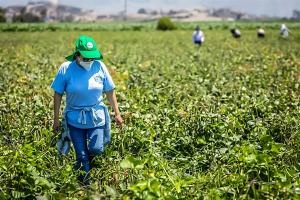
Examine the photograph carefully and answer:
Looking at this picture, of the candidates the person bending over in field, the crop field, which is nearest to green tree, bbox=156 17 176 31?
the crop field

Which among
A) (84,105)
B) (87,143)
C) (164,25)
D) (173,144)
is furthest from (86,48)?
(164,25)

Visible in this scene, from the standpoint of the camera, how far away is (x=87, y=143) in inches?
195

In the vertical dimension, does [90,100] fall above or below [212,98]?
above

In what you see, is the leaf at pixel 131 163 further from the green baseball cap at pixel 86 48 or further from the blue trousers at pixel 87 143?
the blue trousers at pixel 87 143

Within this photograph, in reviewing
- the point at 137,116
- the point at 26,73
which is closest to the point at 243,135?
the point at 137,116

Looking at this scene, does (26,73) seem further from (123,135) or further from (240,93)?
(123,135)

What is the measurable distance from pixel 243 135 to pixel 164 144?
90 centimetres

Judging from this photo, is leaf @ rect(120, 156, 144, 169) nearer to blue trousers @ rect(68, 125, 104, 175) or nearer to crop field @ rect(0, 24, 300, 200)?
crop field @ rect(0, 24, 300, 200)

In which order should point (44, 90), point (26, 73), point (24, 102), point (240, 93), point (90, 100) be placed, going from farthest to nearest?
point (26, 73), point (44, 90), point (240, 93), point (24, 102), point (90, 100)

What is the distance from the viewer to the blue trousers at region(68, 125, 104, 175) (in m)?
4.87

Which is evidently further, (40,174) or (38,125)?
(38,125)

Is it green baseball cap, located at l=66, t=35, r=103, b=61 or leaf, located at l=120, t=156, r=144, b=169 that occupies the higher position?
green baseball cap, located at l=66, t=35, r=103, b=61

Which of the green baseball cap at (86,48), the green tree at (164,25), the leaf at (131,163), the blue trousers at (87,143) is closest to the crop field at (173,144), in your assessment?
the leaf at (131,163)

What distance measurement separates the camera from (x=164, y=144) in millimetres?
5258
